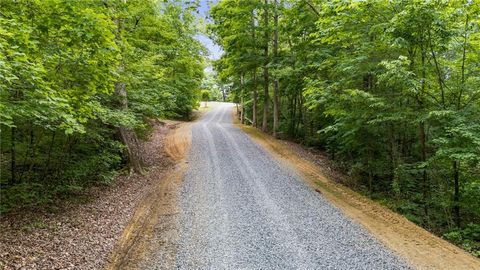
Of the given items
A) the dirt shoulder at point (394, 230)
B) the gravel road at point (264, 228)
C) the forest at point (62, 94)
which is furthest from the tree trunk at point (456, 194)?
the forest at point (62, 94)

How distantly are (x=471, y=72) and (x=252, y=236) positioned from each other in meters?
6.58

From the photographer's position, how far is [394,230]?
6.88 meters

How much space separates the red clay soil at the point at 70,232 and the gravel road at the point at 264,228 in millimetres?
1348

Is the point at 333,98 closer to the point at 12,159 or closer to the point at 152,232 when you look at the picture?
the point at 152,232

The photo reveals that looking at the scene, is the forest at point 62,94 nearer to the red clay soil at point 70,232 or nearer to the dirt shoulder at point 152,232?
the red clay soil at point 70,232

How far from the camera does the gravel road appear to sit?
5.57m

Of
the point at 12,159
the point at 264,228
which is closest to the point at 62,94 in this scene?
the point at 12,159

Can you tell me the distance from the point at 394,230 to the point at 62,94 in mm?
6804

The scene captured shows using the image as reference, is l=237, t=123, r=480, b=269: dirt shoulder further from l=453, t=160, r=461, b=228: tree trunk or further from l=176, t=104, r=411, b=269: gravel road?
l=453, t=160, r=461, b=228: tree trunk

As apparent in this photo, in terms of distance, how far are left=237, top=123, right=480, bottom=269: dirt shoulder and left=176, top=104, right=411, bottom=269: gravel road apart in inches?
11.5

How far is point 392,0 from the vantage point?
772 centimetres

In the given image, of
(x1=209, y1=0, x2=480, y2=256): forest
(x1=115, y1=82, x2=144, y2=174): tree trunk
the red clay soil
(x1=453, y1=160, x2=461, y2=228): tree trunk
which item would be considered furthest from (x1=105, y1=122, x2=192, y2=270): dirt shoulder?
(x1=453, y1=160, x2=461, y2=228): tree trunk

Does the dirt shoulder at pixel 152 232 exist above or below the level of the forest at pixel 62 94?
below

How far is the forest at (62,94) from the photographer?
443 centimetres
